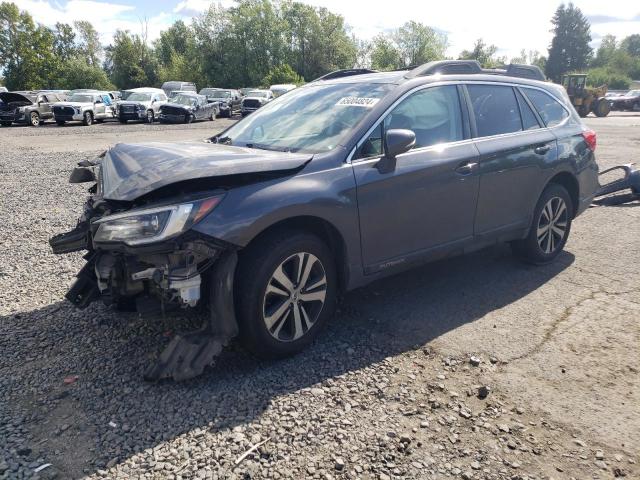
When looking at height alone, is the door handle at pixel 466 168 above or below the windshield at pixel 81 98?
below

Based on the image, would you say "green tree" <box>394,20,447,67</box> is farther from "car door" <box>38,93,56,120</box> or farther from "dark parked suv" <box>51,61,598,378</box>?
"dark parked suv" <box>51,61,598,378</box>

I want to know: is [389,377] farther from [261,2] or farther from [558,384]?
[261,2]

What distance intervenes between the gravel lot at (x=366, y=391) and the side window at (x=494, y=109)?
1396 millimetres

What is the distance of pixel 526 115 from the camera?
4961mm

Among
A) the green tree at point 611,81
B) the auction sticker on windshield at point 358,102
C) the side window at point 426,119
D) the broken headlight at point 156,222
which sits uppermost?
the green tree at point 611,81

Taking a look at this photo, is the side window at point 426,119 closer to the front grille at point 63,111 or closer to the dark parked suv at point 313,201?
the dark parked suv at point 313,201

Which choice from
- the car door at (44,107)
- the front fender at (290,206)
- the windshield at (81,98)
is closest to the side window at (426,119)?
the front fender at (290,206)

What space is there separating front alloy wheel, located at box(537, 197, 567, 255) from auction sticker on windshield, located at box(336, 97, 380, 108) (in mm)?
2243

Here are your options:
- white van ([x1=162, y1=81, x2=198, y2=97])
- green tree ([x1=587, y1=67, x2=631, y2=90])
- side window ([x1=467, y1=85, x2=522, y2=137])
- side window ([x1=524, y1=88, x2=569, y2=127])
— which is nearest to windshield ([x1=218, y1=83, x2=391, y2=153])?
side window ([x1=467, y1=85, x2=522, y2=137])

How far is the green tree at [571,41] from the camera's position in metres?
92.0

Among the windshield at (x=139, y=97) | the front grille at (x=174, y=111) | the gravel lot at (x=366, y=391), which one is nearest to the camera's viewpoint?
the gravel lot at (x=366, y=391)

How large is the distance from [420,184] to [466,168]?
21.6 inches

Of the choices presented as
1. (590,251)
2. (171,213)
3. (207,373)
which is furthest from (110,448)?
(590,251)

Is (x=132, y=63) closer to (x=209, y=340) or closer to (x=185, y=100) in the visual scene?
(x=185, y=100)
